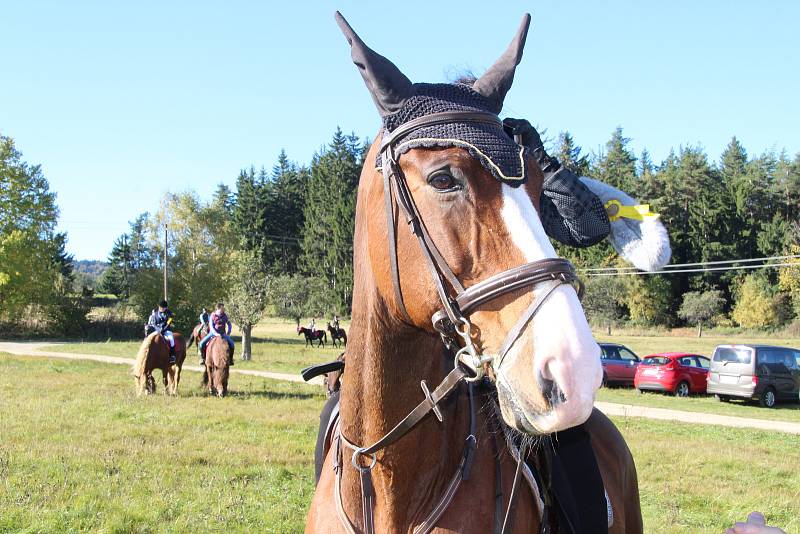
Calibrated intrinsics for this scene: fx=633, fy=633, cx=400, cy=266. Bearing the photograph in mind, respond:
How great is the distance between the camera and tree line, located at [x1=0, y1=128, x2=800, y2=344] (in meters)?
42.6

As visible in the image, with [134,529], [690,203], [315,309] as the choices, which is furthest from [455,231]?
[690,203]

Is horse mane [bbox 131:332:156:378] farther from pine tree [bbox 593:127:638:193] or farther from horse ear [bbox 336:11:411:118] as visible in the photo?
pine tree [bbox 593:127:638:193]

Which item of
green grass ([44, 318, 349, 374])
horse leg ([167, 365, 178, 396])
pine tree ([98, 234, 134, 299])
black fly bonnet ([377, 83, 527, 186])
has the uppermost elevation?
pine tree ([98, 234, 134, 299])

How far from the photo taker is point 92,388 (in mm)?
16094

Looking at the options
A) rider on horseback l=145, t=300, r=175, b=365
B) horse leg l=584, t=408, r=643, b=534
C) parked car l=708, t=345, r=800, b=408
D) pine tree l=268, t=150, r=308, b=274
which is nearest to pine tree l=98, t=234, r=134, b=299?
pine tree l=268, t=150, r=308, b=274

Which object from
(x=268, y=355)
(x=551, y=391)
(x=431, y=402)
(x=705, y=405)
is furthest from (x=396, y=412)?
(x=268, y=355)

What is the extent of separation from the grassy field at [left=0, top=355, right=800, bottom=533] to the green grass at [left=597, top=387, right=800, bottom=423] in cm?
429

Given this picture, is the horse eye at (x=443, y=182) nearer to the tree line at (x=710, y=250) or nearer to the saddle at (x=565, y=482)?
the saddle at (x=565, y=482)

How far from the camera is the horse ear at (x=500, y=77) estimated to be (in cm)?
221

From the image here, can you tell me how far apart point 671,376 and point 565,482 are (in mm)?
19907

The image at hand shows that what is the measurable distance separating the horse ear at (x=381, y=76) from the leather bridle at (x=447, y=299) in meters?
0.13

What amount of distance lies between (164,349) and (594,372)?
1620 centimetres

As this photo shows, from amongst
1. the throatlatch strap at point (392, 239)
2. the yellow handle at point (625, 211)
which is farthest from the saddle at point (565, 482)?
the yellow handle at point (625, 211)

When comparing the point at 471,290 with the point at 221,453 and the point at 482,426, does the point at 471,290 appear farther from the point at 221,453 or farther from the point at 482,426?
the point at 221,453
